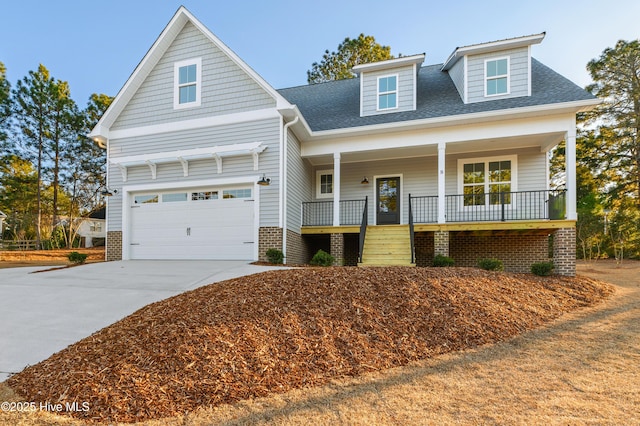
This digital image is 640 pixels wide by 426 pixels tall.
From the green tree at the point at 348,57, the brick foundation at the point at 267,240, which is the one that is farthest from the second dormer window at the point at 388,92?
the green tree at the point at 348,57

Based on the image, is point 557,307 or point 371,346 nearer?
point 371,346

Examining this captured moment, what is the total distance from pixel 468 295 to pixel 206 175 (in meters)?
8.22

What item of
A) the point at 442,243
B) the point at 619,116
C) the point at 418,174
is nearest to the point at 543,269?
the point at 442,243

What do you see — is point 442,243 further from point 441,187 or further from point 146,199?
point 146,199

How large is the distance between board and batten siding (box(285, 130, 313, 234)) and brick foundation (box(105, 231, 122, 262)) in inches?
228

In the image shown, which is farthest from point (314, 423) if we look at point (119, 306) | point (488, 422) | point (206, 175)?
point (206, 175)

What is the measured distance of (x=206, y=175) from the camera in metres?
10.4

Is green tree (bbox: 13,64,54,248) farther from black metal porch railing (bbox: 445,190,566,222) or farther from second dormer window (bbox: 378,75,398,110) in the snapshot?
black metal porch railing (bbox: 445,190,566,222)

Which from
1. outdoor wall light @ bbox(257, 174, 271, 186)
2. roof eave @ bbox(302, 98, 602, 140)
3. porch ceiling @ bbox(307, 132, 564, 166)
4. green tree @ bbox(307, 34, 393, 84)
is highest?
green tree @ bbox(307, 34, 393, 84)

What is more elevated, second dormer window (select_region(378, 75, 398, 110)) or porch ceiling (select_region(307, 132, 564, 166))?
second dormer window (select_region(378, 75, 398, 110))

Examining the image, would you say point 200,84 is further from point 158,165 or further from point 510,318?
point 510,318

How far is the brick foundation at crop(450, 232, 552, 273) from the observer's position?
10.5m

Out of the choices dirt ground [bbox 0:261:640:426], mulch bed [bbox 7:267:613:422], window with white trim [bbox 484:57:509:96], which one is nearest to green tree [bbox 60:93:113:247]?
mulch bed [bbox 7:267:613:422]

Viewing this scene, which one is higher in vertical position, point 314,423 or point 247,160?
point 247,160
